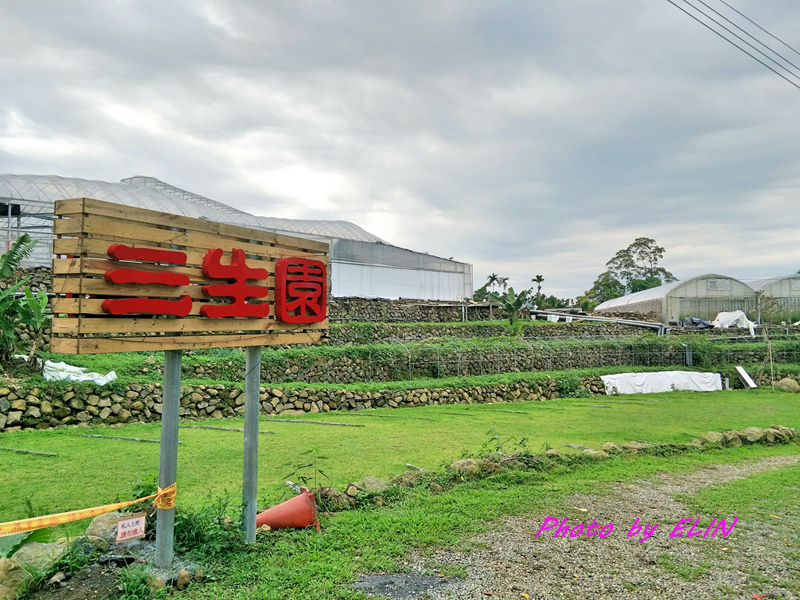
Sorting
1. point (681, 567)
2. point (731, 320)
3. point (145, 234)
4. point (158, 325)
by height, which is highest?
point (731, 320)

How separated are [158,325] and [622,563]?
4138mm

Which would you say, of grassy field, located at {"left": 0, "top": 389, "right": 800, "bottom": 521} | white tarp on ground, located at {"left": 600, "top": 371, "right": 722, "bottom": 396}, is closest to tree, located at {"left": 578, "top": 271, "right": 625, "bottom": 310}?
white tarp on ground, located at {"left": 600, "top": 371, "right": 722, "bottom": 396}

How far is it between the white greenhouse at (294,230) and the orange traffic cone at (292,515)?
56.6 feet

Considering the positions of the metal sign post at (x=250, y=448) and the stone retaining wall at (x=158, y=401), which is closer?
the metal sign post at (x=250, y=448)

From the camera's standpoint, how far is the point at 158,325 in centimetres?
380

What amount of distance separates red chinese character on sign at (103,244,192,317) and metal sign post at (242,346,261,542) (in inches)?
36.6

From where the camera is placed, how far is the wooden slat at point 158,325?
11.1ft

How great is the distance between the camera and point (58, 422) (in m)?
9.99

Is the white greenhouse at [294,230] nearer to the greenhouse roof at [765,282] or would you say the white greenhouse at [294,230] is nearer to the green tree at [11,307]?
the green tree at [11,307]

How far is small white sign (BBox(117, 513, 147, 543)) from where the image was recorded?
12.3ft

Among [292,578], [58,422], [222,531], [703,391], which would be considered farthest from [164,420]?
[703,391]

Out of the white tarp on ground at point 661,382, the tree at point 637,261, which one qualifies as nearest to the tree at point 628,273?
the tree at point 637,261

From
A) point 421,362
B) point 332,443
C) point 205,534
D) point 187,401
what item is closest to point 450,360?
point 421,362

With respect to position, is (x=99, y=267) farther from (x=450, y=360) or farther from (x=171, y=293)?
(x=450, y=360)
